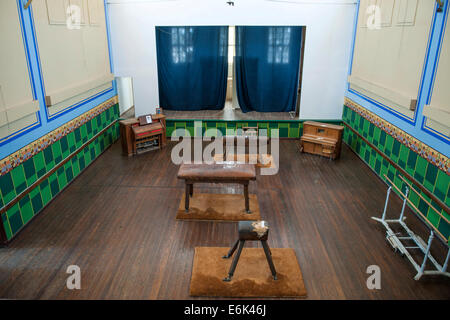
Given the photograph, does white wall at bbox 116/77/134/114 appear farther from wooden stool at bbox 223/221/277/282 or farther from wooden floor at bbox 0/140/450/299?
wooden stool at bbox 223/221/277/282

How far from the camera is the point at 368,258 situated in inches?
188

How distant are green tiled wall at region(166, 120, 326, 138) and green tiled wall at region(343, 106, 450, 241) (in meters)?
1.38

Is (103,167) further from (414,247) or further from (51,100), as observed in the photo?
(414,247)

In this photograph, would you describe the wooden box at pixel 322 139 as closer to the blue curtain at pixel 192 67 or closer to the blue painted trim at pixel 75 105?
the blue curtain at pixel 192 67

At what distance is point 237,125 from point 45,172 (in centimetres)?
512

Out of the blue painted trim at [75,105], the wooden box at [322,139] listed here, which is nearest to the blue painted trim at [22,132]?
the blue painted trim at [75,105]

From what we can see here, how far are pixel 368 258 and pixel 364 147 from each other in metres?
3.90

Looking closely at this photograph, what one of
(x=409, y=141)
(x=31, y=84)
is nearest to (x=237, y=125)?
(x=409, y=141)

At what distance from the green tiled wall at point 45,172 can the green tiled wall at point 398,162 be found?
251 inches

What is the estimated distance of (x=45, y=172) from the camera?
6.02 m

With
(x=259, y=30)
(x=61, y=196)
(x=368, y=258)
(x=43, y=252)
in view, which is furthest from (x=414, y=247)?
(x=259, y=30)

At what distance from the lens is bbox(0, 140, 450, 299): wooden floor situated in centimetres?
425

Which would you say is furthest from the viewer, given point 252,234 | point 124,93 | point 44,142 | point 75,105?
point 124,93

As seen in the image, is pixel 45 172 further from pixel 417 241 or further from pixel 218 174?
pixel 417 241
